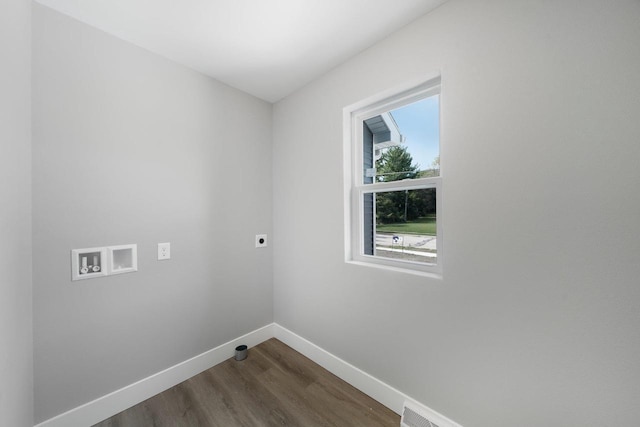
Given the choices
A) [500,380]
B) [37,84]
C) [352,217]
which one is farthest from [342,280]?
[37,84]

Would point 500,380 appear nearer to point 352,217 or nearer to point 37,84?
point 352,217

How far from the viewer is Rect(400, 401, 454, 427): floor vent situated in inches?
51.4

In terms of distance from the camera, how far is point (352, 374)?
1759mm

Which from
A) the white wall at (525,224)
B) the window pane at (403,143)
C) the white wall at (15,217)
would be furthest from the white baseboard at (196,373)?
the window pane at (403,143)

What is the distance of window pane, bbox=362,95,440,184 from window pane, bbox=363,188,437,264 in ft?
0.47

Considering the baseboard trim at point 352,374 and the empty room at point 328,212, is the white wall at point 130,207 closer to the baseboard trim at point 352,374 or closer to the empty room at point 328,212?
the empty room at point 328,212

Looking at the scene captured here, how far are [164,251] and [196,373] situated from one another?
1.07m

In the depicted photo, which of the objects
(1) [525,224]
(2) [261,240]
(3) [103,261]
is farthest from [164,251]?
(1) [525,224]

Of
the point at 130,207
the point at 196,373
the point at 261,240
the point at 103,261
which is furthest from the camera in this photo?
Result: the point at 261,240

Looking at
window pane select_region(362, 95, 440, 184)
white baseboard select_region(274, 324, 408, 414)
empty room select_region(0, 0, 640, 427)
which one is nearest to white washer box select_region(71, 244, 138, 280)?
empty room select_region(0, 0, 640, 427)

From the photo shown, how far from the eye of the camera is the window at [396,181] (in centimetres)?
150

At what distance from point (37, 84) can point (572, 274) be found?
9.57 ft

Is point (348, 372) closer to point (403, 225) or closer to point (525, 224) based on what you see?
point (403, 225)

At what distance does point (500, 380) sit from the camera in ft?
3.78
